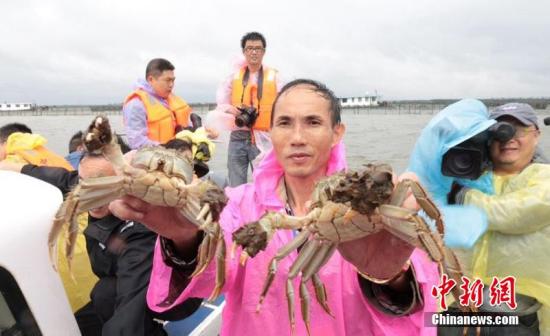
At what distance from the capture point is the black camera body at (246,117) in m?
7.50

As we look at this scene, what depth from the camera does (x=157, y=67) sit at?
23.6 ft

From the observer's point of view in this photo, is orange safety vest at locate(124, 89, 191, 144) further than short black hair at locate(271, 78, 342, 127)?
Yes

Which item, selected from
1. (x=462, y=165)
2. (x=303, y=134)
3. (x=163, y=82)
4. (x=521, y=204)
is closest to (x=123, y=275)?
(x=303, y=134)

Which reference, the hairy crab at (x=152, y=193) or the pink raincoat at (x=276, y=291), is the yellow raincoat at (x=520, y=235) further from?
the hairy crab at (x=152, y=193)

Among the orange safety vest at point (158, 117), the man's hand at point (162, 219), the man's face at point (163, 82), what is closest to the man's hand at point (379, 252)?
the man's hand at point (162, 219)

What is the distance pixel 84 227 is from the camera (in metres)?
3.49

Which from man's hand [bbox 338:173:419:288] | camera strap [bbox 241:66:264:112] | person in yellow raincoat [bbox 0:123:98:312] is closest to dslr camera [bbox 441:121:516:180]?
man's hand [bbox 338:173:419:288]

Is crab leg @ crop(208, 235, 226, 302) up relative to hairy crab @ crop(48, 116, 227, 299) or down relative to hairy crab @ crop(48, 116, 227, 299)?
down

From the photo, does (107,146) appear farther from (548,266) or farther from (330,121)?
(548,266)

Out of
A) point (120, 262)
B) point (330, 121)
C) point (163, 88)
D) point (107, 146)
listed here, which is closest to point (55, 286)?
point (120, 262)

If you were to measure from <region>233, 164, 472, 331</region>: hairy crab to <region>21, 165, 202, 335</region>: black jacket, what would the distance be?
808 millimetres

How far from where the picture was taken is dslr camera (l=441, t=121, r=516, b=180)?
3352 millimetres

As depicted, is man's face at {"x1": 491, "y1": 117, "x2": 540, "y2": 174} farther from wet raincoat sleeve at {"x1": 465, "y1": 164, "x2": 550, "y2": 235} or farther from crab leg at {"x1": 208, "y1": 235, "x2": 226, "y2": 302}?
crab leg at {"x1": 208, "y1": 235, "x2": 226, "y2": 302}

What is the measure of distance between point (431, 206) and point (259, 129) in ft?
19.1
